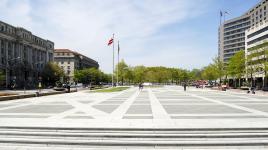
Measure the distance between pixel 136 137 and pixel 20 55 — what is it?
100473 millimetres

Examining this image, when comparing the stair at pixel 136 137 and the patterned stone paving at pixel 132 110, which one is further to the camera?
the patterned stone paving at pixel 132 110

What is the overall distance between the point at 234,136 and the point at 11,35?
95846 mm

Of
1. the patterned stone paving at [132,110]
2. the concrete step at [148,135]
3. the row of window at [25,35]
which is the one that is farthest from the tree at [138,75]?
the concrete step at [148,135]

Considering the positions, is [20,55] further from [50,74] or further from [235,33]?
[235,33]

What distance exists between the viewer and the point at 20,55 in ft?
347

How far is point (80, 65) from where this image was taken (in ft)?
634

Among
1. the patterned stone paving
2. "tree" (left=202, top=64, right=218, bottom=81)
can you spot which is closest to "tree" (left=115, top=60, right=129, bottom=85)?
"tree" (left=202, top=64, right=218, bottom=81)

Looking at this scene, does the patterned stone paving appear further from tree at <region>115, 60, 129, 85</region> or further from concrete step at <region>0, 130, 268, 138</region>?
tree at <region>115, 60, 129, 85</region>

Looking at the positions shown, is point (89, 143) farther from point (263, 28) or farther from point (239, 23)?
point (239, 23)

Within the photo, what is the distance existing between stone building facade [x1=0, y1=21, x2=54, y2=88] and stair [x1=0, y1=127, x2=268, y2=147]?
72949 millimetres

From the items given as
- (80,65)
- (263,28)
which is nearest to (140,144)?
(263,28)

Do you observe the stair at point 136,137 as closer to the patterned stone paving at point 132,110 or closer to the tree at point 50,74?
the patterned stone paving at point 132,110

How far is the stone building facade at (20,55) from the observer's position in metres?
93.3

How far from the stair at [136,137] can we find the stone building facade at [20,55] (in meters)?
72.9
